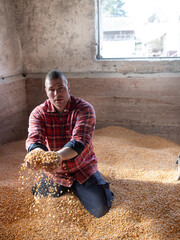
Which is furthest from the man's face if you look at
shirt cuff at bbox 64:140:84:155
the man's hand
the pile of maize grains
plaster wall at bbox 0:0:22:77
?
plaster wall at bbox 0:0:22:77


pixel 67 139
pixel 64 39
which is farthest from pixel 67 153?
pixel 64 39

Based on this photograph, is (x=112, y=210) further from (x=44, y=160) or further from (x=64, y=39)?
(x=64, y=39)

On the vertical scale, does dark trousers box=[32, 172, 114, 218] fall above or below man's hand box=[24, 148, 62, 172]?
below

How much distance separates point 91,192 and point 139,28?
2.91 meters

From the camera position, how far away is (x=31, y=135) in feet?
7.79

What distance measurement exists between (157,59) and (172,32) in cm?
48

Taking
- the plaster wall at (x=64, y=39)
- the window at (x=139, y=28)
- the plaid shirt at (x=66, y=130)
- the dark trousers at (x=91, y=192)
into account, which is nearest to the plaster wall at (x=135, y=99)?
the plaster wall at (x=64, y=39)

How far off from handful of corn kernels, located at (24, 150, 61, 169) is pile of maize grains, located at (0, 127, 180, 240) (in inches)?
10.8

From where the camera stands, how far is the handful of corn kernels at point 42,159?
2.04 metres

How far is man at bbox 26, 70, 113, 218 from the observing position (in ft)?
7.64

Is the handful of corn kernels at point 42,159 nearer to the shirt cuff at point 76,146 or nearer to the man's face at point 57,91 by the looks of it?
the shirt cuff at point 76,146

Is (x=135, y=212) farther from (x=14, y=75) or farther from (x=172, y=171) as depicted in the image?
(x=14, y=75)

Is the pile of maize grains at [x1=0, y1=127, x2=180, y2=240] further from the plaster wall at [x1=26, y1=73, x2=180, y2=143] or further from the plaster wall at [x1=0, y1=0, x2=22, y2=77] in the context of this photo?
the plaster wall at [x1=0, y1=0, x2=22, y2=77]

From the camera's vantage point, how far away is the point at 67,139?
100.0 inches
